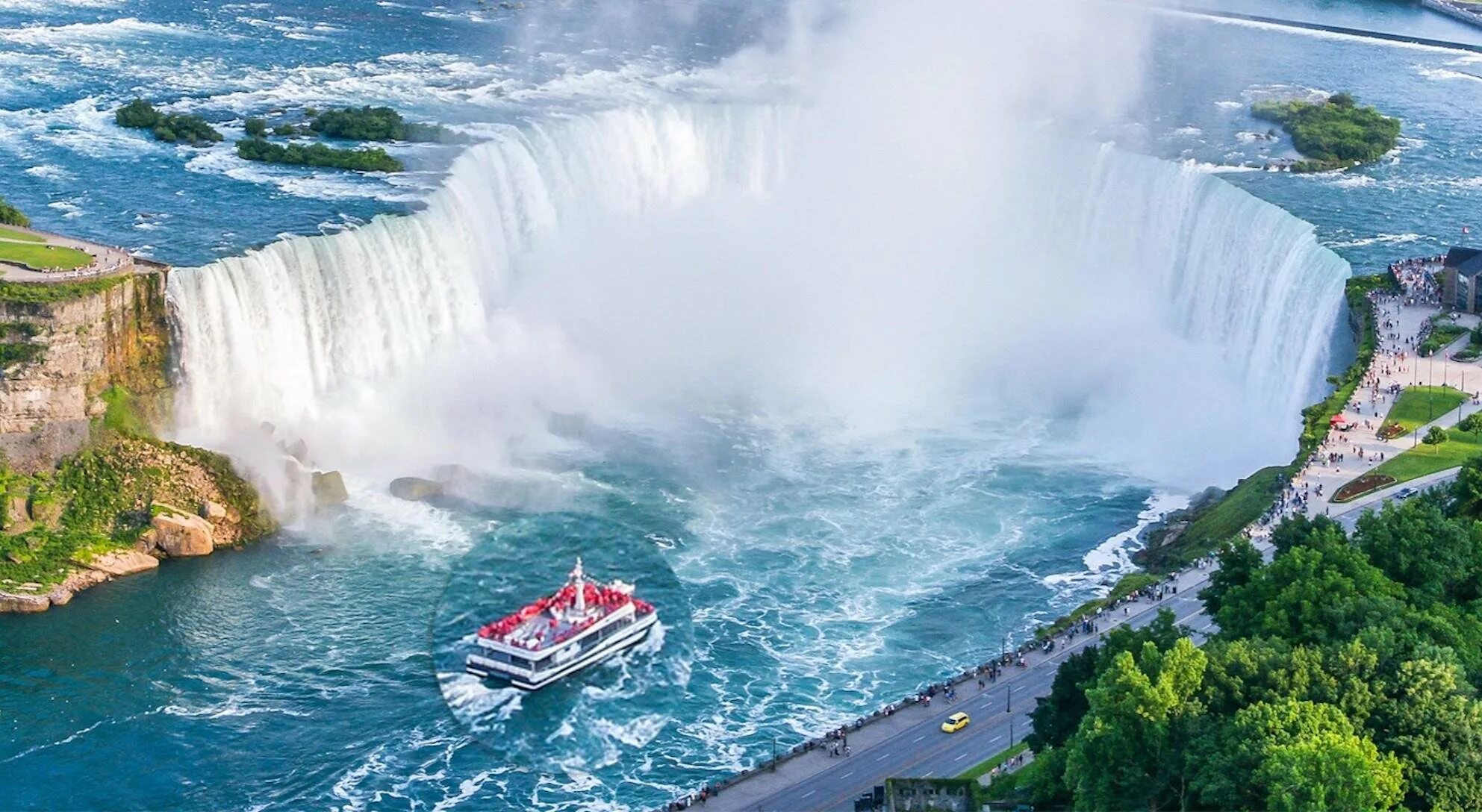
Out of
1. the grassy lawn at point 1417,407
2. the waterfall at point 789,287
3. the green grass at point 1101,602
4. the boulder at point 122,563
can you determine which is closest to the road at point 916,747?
the green grass at point 1101,602

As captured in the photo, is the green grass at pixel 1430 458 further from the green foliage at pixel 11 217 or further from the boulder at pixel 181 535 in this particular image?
the green foliage at pixel 11 217

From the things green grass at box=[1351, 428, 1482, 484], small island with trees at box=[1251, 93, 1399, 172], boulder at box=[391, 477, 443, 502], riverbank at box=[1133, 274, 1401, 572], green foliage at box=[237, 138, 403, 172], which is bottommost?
boulder at box=[391, 477, 443, 502]

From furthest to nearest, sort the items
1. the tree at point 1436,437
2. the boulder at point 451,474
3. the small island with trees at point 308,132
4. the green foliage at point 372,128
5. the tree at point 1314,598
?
the green foliage at point 372,128
the small island with trees at point 308,132
the boulder at point 451,474
the tree at point 1436,437
the tree at point 1314,598

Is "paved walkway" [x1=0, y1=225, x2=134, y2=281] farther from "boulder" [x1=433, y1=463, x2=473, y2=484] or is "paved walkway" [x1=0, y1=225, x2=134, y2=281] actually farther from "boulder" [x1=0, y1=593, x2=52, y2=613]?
"boulder" [x1=433, y1=463, x2=473, y2=484]

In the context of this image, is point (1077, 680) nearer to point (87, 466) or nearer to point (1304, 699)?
point (1304, 699)

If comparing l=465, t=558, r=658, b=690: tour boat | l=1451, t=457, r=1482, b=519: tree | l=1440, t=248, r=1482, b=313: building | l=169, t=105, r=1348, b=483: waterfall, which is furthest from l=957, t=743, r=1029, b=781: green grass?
l=1440, t=248, r=1482, b=313: building

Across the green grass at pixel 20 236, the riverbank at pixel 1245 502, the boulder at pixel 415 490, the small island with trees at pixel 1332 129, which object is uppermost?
the small island with trees at pixel 1332 129

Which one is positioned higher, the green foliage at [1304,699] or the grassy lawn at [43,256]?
the grassy lawn at [43,256]

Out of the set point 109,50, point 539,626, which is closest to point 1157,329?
point 539,626
